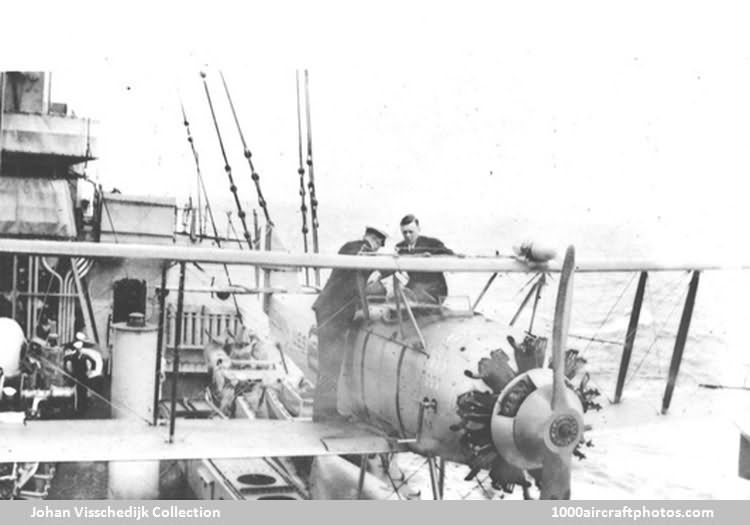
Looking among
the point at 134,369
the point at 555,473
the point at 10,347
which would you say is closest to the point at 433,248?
the point at 555,473

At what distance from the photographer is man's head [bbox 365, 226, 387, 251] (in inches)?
222

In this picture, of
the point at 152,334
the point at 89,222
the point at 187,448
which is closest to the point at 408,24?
the point at 187,448

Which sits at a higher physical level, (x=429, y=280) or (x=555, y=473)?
(x=429, y=280)

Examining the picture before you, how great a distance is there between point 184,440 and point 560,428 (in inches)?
103

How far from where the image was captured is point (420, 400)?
16.4 feet

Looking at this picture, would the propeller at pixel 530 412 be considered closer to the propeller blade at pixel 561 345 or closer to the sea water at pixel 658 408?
the propeller blade at pixel 561 345

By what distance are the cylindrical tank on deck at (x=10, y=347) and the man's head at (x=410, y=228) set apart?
4.08 meters

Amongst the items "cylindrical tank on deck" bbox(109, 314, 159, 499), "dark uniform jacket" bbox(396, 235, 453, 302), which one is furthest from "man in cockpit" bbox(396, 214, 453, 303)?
"cylindrical tank on deck" bbox(109, 314, 159, 499)

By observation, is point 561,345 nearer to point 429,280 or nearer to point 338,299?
point 429,280

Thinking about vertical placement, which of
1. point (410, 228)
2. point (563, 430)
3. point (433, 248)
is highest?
point (410, 228)

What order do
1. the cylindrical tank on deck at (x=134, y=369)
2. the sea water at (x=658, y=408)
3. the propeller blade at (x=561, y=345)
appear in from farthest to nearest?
the cylindrical tank on deck at (x=134, y=369), the sea water at (x=658, y=408), the propeller blade at (x=561, y=345)

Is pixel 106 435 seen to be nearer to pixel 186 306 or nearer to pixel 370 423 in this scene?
pixel 370 423

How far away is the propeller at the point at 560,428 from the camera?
426 centimetres

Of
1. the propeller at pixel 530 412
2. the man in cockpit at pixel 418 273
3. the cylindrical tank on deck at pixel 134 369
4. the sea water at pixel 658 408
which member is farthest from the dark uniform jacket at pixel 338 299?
the cylindrical tank on deck at pixel 134 369
